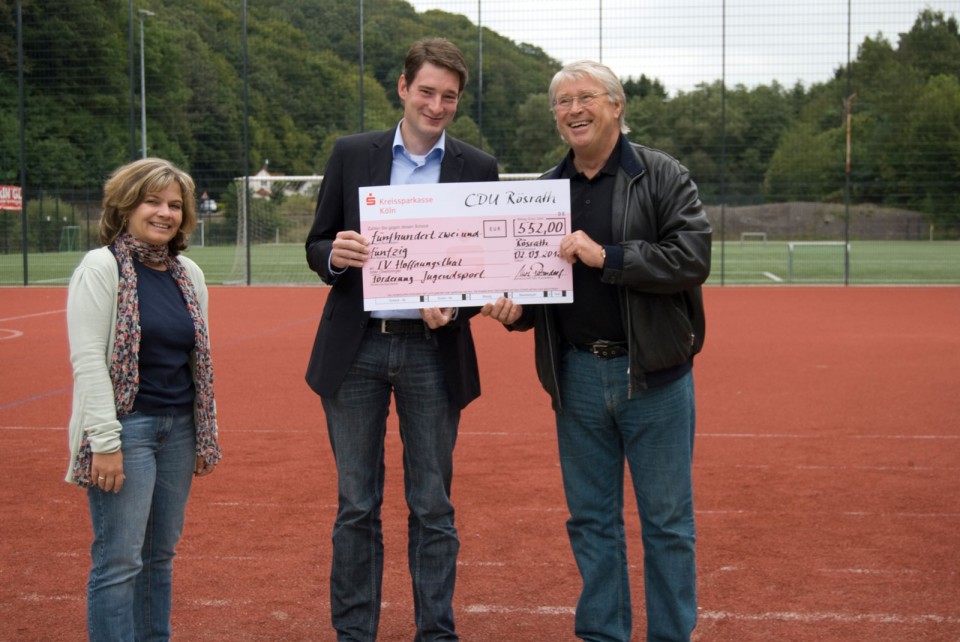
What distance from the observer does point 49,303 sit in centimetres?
1752

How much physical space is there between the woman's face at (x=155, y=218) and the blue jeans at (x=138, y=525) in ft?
1.62

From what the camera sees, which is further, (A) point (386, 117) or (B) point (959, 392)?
(A) point (386, 117)

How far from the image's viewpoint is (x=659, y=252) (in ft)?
9.80

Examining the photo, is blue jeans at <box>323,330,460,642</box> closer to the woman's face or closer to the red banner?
the woman's face

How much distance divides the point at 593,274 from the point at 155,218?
4.11 feet

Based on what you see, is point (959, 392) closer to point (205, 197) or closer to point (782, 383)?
point (782, 383)

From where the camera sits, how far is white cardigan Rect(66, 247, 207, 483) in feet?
9.34

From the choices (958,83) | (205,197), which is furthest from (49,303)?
(958,83)

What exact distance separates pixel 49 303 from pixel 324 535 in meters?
14.2

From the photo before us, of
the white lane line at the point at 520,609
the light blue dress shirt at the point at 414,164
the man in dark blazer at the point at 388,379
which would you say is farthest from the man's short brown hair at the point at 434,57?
the white lane line at the point at 520,609

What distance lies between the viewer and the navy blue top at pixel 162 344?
2988 millimetres

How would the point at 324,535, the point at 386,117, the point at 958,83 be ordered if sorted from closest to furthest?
the point at 324,535, the point at 958,83, the point at 386,117

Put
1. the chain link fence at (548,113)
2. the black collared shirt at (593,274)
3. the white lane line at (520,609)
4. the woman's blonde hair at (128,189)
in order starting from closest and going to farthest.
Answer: the woman's blonde hair at (128,189) → the black collared shirt at (593,274) → the white lane line at (520,609) → the chain link fence at (548,113)

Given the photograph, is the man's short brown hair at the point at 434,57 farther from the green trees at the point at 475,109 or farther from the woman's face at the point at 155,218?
the green trees at the point at 475,109
